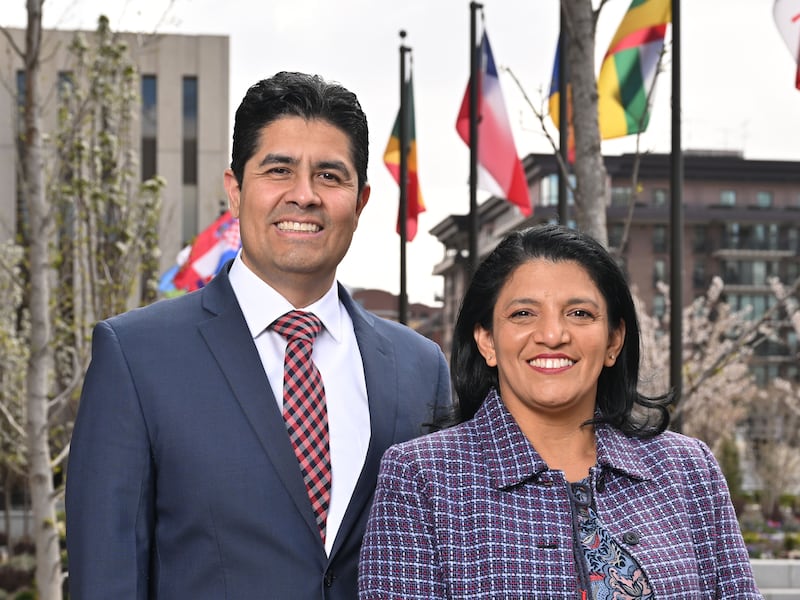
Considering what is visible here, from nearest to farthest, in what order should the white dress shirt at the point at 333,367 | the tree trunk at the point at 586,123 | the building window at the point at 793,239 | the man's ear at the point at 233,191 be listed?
the white dress shirt at the point at 333,367 → the man's ear at the point at 233,191 → the tree trunk at the point at 586,123 → the building window at the point at 793,239

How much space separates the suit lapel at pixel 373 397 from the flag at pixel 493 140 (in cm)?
918

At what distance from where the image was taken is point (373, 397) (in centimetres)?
346

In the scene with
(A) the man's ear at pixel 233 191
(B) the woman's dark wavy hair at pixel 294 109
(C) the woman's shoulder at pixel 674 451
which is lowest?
(C) the woman's shoulder at pixel 674 451

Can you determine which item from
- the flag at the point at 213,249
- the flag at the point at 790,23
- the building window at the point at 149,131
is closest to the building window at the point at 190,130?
the building window at the point at 149,131

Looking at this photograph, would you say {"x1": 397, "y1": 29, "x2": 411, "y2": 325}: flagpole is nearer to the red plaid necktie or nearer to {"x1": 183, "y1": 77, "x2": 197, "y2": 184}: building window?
the red plaid necktie

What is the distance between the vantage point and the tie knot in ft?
11.2

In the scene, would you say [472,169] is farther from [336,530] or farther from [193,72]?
[193,72]

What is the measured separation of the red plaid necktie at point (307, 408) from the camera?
3271 mm

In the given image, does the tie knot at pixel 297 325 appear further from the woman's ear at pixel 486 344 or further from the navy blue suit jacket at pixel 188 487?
the woman's ear at pixel 486 344

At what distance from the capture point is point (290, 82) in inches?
136

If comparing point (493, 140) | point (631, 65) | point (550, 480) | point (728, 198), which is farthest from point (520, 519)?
point (728, 198)

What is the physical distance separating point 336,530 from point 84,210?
7545 mm

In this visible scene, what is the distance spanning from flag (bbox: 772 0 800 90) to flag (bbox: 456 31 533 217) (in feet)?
15.4

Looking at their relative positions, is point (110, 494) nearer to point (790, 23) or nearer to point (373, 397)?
point (373, 397)
